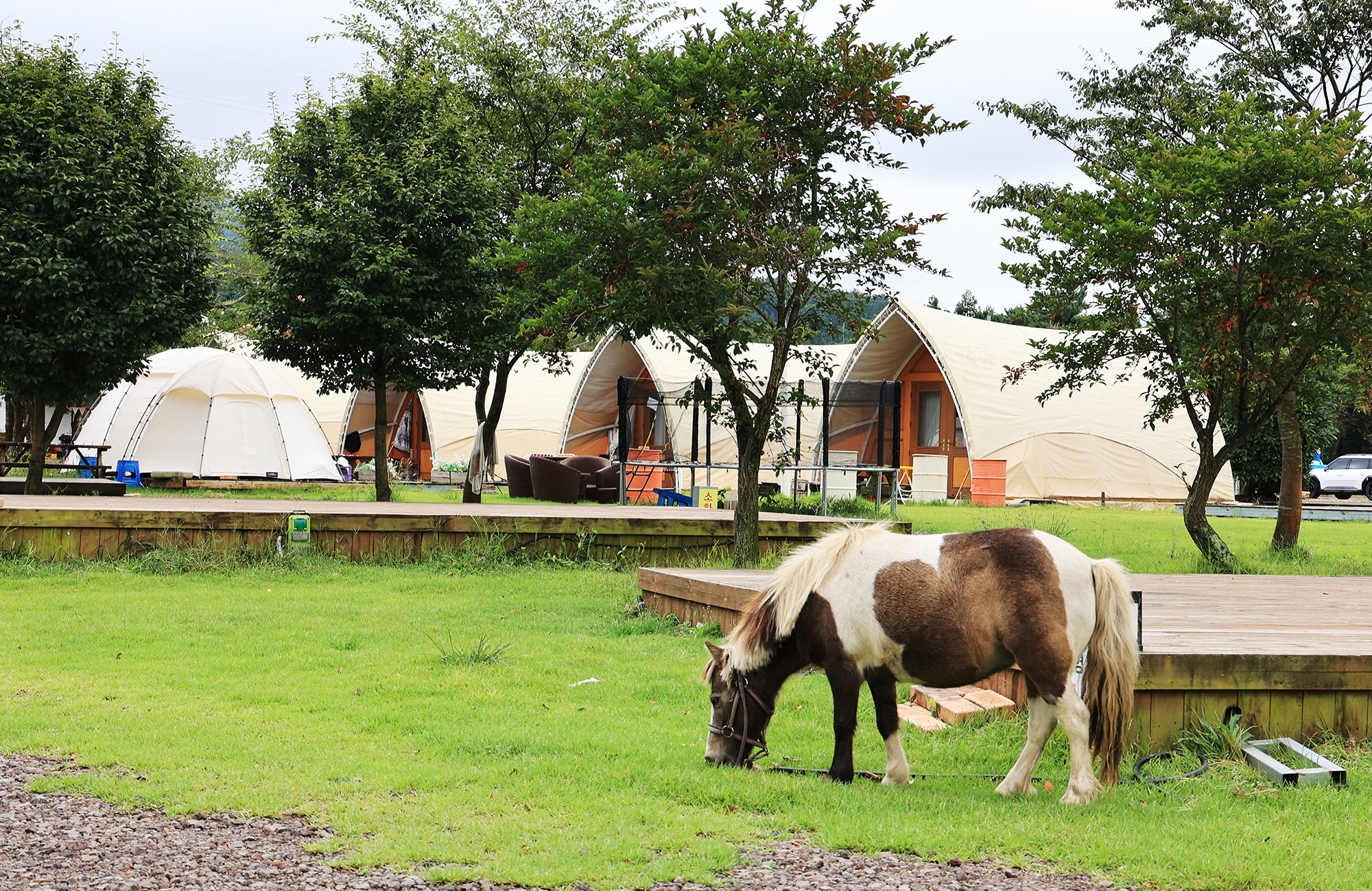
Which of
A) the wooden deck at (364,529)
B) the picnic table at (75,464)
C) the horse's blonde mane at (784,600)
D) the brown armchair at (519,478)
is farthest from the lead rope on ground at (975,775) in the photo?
the brown armchair at (519,478)

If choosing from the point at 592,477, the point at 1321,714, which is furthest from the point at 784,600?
the point at 592,477

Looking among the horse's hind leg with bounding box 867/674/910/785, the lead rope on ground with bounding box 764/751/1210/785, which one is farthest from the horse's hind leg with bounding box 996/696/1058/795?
the horse's hind leg with bounding box 867/674/910/785

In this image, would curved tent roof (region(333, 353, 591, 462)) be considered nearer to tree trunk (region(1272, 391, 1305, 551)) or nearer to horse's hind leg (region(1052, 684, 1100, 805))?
tree trunk (region(1272, 391, 1305, 551))

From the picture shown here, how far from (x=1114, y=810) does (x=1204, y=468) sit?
26.9ft

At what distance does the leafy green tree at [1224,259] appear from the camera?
1019cm

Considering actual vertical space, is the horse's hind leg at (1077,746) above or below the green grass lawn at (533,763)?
above

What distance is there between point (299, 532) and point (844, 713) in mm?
7852

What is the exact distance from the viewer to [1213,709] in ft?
16.7

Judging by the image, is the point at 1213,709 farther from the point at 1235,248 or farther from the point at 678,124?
the point at 1235,248

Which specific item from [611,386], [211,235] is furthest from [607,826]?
[611,386]

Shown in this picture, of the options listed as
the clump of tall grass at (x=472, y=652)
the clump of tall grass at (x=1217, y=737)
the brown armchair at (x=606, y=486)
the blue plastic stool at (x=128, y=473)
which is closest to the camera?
the clump of tall grass at (x=1217, y=737)

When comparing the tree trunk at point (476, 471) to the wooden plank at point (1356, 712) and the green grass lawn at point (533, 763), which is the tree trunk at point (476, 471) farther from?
the wooden plank at point (1356, 712)

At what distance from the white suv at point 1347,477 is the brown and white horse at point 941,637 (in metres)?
34.1

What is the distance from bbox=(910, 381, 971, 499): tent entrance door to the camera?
2711 centimetres
